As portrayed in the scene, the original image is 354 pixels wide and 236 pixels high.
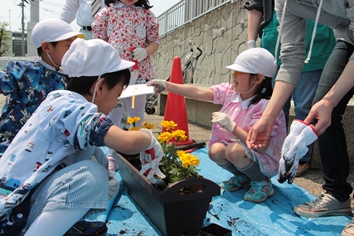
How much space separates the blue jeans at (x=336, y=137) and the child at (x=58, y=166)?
975mm

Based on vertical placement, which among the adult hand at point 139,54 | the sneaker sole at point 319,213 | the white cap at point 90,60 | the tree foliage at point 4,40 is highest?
the white cap at point 90,60

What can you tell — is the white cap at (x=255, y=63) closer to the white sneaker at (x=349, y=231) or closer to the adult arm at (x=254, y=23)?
the adult arm at (x=254, y=23)

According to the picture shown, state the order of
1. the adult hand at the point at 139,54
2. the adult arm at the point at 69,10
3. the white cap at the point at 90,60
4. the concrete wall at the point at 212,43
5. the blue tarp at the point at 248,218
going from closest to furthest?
the white cap at the point at 90,60 → the blue tarp at the point at 248,218 → the adult hand at the point at 139,54 → the adult arm at the point at 69,10 → the concrete wall at the point at 212,43

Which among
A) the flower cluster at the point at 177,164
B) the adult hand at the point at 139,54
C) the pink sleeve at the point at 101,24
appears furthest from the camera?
the pink sleeve at the point at 101,24

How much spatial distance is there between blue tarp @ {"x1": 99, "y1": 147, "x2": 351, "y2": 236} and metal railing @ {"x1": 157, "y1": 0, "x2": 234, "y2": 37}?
18.2ft

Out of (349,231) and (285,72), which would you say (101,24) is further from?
(349,231)

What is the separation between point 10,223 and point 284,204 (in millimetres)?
1483

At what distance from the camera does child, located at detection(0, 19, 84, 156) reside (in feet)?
6.17

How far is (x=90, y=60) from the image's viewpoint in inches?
49.9

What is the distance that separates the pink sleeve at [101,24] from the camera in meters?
2.76

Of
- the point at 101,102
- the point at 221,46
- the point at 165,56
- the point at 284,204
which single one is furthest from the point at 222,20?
the point at 101,102

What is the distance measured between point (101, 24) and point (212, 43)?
524 centimetres

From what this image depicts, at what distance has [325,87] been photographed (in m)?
1.63

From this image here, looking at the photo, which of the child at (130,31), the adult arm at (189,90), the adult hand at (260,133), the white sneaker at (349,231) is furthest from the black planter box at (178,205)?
the child at (130,31)
